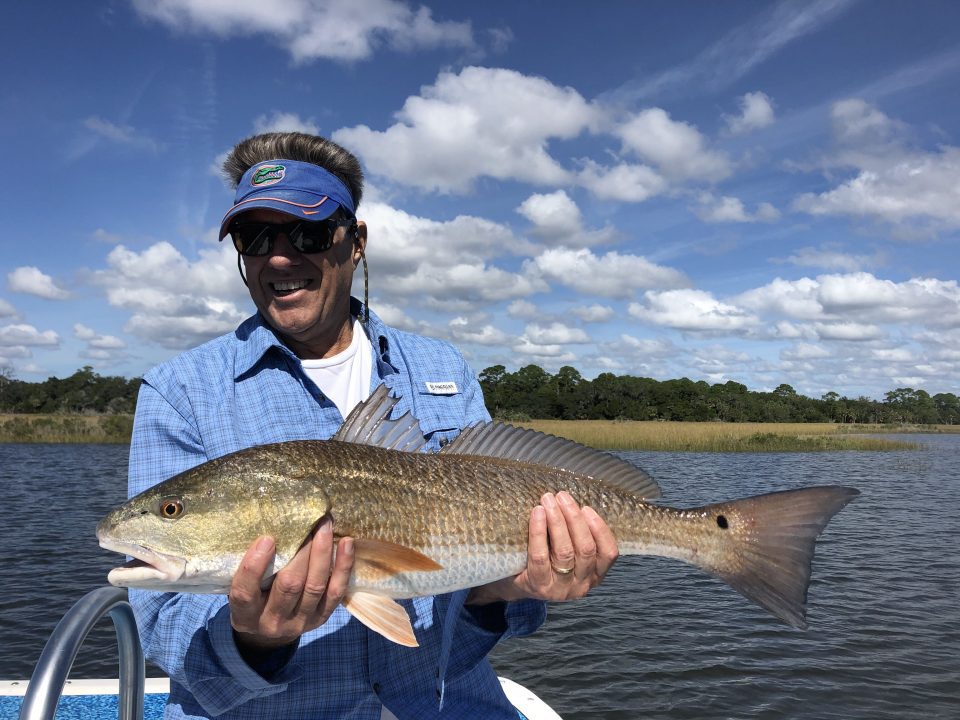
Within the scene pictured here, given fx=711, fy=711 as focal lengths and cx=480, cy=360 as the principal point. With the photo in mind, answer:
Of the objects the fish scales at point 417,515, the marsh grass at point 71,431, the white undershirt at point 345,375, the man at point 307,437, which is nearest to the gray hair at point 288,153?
the man at point 307,437

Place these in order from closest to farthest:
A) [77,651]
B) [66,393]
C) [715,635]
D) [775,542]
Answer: [77,651], [775,542], [715,635], [66,393]

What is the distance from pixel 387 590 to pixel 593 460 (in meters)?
1.07

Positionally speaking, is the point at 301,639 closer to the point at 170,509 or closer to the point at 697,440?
the point at 170,509

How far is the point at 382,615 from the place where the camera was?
2.48 meters

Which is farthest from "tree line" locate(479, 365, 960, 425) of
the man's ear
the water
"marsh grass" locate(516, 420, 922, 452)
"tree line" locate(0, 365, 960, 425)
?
the man's ear

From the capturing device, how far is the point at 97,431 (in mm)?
45375

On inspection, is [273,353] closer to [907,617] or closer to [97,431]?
[907,617]

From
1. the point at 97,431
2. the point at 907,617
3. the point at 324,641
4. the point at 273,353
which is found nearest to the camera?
the point at 324,641

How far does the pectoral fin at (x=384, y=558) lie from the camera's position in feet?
8.18

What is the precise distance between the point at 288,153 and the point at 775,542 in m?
2.80

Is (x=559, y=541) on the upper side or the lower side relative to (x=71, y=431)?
upper

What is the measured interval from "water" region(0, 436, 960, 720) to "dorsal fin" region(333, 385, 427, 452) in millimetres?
7265

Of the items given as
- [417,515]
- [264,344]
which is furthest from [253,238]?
[417,515]

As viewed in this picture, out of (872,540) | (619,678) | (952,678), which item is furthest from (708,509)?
(872,540)
